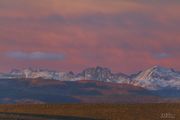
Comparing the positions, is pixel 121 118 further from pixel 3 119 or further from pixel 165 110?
pixel 3 119

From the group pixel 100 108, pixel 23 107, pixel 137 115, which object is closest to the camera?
pixel 137 115

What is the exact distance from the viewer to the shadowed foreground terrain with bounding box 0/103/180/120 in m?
109

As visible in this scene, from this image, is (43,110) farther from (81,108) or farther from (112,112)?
(112,112)

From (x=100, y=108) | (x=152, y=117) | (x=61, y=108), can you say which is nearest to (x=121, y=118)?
(x=152, y=117)

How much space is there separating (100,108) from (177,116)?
25929 millimetres

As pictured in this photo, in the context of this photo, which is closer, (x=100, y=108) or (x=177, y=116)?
(x=177, y=116)

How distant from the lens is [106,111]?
4916 inches

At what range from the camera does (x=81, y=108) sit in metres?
133

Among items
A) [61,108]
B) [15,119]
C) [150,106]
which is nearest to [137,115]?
[150,106]

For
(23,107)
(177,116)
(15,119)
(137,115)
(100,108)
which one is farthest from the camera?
(23,107)

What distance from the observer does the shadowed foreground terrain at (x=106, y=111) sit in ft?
357

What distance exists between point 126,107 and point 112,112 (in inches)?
122

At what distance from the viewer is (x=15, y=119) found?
79500 millimetres

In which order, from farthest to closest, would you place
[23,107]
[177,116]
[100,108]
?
[23,107] < [100,108] < [177,116]
